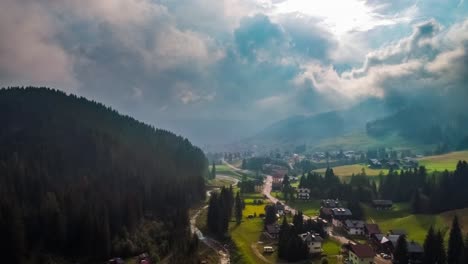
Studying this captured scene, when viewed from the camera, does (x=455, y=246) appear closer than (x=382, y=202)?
Yes

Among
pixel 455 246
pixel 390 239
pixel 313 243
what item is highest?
pixel 455 246

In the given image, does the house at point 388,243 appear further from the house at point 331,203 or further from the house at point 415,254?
the house at point 331,203

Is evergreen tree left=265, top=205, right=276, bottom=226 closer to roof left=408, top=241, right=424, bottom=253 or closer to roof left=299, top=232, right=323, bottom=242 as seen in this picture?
roof left=299, top=232, right=323, bottom=242

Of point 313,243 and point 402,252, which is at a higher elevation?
point 402,252

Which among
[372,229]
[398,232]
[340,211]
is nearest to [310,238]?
[372,229]

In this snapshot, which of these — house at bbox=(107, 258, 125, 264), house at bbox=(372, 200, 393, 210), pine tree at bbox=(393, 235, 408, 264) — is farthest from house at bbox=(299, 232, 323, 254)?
house at bbox=(372, 200, 393, 210)

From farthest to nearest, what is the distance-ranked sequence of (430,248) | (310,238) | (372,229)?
(372,229)
(310,238)
(430,248)

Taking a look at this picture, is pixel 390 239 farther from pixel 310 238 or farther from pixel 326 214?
pixel 326 214
